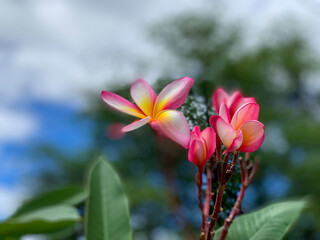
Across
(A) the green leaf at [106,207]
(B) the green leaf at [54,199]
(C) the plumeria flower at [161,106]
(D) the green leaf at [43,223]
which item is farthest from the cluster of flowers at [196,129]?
A: (B) the green leaf at [54,199]

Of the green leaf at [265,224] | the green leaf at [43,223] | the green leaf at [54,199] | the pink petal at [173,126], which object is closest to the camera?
the pink petal at [173,126]

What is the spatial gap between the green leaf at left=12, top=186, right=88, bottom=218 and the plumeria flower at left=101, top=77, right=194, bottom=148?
1.34ft

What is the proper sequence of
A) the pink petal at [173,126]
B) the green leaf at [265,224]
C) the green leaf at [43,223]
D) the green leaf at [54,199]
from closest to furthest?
the pink petal at [173,126], the green leaf at [265,224], the green leaf at [43,223], the green leaf at [54,199]

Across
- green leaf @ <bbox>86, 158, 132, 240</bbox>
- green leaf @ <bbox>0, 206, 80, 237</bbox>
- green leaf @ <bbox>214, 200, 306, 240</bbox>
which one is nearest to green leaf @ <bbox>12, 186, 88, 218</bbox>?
green leaf @ <bbox>0, 206, 80, 237</bbox>

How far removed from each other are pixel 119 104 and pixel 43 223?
1.10ft

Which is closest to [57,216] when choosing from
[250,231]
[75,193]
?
[75,193]

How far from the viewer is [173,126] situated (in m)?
0.35

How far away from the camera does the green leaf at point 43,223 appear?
59cm

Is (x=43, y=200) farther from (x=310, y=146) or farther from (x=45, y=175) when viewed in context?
(x=45, y=175)

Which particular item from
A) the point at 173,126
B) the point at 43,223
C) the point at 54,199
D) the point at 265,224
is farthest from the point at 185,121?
the point at 54,199

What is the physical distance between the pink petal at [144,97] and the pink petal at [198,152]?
6 centimetres

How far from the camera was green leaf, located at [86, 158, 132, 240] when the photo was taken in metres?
0.48

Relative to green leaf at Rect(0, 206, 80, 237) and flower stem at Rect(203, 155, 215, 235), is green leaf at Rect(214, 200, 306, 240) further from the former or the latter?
green leaf at Rect(0, 206, 80, 237)

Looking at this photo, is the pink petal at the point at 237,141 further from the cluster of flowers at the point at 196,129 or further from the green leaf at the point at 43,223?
the green leaf at the point at 43,223
